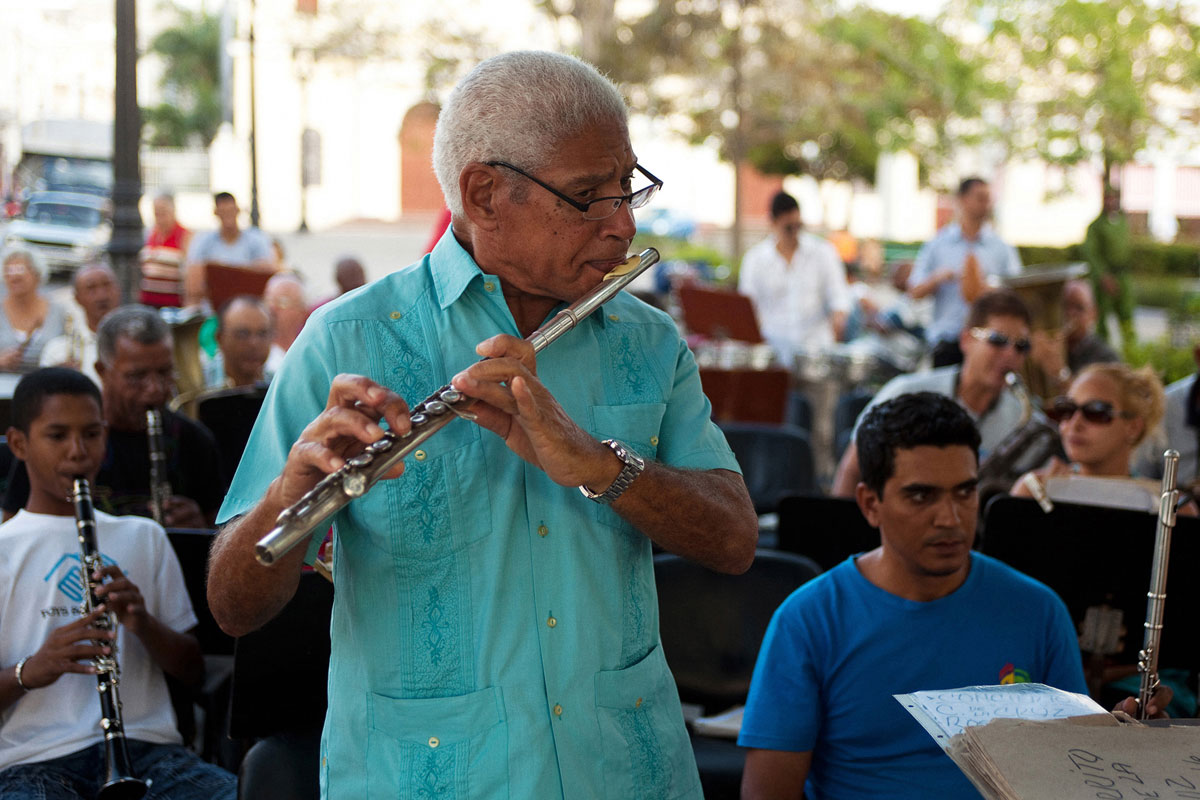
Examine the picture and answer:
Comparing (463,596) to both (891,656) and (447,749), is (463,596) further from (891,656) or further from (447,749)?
(891,656)

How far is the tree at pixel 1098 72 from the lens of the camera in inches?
606

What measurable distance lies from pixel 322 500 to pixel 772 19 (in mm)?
15157

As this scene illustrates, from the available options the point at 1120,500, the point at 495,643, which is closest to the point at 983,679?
the point at 495,643

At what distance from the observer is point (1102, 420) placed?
4324 millimetres

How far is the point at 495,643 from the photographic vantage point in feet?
5.59

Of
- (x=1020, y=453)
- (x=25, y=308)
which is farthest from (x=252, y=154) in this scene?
(x=1020, y=453)

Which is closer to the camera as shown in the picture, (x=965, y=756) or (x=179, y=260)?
(x=965, y=756)

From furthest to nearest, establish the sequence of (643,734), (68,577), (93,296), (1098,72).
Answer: (1098,72) → (93,296) → (68,577) → (643,734)

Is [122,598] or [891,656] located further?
[122,598]

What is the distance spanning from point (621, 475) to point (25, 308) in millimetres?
6616

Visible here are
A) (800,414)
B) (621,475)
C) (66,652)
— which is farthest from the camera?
(800,414)

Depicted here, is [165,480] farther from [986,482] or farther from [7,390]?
[986,482]

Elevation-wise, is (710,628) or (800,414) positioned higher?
(800,414)

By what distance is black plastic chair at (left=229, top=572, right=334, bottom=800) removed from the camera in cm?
293
